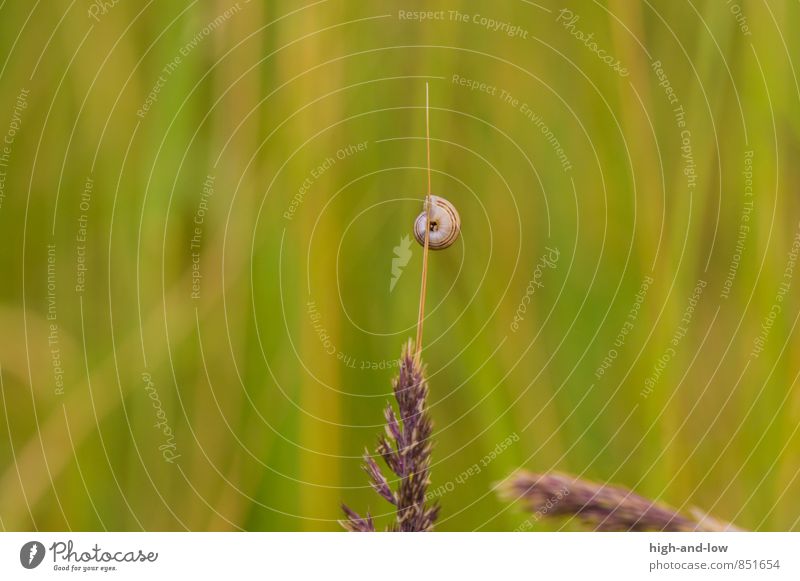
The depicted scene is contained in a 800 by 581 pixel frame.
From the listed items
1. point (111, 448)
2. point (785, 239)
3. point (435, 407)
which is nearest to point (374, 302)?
point (435, 407)

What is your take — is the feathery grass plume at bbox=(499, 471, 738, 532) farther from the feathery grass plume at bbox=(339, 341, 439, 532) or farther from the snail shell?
the snail shell

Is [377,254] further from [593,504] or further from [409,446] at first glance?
[593,504]

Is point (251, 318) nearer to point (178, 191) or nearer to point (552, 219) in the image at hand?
point (178, 191)

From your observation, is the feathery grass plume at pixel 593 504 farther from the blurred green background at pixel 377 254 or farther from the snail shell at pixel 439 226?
the snail shell at pixel 439 226

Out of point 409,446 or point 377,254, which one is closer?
point 409,446

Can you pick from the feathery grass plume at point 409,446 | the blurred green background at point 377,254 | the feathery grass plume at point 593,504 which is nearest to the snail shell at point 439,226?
the blurred green background at point 377,254

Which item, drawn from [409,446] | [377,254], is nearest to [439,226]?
[377,254]
